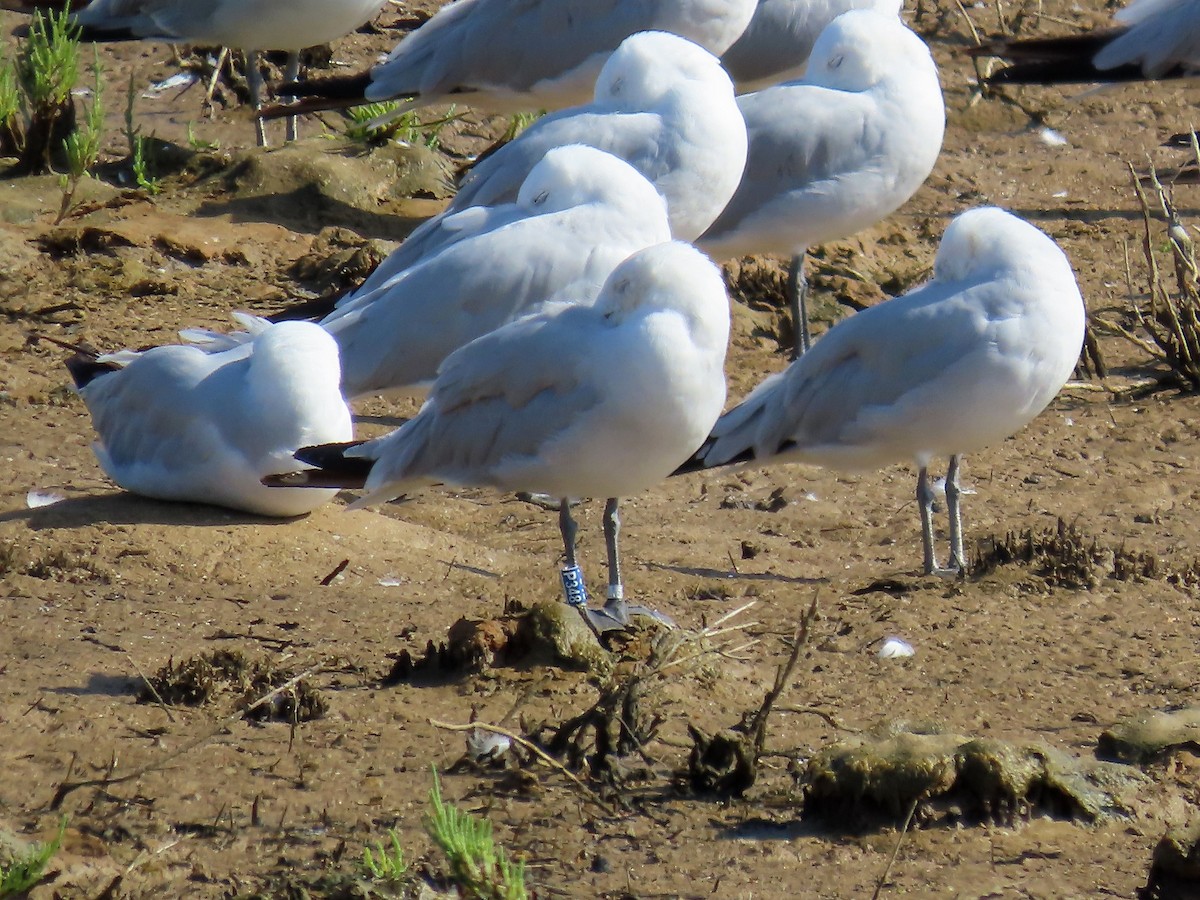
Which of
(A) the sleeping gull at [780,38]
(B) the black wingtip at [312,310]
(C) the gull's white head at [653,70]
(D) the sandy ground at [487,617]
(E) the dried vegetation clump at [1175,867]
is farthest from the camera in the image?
(A) the sleeping gull at [780,38]

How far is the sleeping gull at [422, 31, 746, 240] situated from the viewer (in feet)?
22.1

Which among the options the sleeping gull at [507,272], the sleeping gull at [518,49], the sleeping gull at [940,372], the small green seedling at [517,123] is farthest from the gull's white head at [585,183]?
the small green seedling at [517,123]

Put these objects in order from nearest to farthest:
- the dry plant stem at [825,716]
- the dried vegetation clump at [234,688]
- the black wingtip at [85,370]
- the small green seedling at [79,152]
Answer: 1. the dry plant stem at [825,716]
2. the dried vegetation clump at [234,688]
3. the black wingtip at [85,370]
4. the small green seedling at [79,152]

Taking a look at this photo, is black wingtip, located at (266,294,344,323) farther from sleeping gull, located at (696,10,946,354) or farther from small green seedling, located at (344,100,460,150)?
small green seedling, located at (344,100,460,150)

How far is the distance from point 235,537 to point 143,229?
3.36 m

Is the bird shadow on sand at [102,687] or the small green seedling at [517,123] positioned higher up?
the bird shadow on sand at [102,687]

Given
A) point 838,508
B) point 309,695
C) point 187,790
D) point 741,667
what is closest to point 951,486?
point 838,508

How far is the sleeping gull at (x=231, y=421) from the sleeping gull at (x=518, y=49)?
120 inches

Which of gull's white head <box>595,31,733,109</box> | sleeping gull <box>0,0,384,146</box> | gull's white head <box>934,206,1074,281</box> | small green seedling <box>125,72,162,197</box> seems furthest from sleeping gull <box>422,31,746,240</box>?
sleeping gull <box>0,0,384,146</box>

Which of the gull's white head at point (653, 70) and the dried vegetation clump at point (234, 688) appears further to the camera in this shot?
the gull's white head at point (653, 70)

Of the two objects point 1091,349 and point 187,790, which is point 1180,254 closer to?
point 1091,349

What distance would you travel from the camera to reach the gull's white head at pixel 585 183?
6039 millimetres

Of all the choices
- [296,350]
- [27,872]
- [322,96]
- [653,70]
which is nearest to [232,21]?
[322,96]

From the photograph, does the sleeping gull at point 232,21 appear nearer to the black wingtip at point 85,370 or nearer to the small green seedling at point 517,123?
the small green seedling at point 517,123
